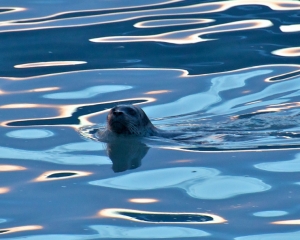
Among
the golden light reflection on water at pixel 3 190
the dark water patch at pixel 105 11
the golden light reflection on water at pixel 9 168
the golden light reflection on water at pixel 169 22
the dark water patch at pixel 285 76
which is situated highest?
the dark water patch at pixel 105 11

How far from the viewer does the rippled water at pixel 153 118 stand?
19.7ft

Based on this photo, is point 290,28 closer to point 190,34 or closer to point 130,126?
point 190,34

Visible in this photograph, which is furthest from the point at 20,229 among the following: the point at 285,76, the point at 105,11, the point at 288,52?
the point at 105,11

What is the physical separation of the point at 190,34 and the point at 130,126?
5.00 m

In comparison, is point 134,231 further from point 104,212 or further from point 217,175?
point 217,175

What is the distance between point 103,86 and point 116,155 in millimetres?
3289

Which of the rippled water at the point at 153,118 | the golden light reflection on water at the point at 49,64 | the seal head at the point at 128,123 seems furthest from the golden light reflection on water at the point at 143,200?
the golden light reflection on water at the point at 49,64

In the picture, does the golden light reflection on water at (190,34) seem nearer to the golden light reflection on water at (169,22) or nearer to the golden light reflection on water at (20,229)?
the golden light reflection on water at (169,22)

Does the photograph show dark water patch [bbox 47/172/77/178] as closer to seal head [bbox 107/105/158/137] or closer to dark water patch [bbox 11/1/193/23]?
seal head [bbox 107/105/158/137]

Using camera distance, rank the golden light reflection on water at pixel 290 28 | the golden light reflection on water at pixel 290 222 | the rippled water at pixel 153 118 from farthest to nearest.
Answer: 1. the golden light reflection on water at pixel 290 28
2. the rippled water at pixel 153 118
3. the golden light reflection on water at pixel 290 222

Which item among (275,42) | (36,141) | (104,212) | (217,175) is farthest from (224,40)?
(104,212)

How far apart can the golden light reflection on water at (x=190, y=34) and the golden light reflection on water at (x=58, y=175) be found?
6196mm

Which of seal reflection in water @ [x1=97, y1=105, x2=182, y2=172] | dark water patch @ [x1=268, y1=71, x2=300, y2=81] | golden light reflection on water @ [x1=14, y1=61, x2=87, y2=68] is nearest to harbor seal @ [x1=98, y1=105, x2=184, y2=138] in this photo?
seal reflection in water @ [x1=97, y1=105, x2=182, y2=172]

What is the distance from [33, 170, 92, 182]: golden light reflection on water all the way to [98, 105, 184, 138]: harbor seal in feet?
5.09
